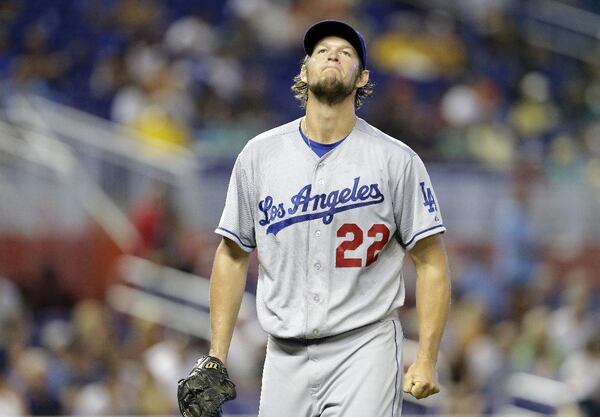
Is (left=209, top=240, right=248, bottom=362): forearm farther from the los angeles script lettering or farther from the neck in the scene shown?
the neck

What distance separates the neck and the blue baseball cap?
0.16m

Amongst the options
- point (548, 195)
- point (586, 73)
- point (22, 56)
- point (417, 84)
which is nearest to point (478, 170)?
point (548, 195)

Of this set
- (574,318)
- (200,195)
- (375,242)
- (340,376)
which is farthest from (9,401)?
(375,242)

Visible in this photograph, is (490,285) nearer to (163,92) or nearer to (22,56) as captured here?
(163,92)

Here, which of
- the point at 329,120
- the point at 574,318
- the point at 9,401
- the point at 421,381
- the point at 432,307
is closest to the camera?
the point at 421,381

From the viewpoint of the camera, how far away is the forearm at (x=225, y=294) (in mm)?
3861

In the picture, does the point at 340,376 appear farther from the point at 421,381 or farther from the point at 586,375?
the point at 586,375

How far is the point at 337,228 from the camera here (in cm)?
374

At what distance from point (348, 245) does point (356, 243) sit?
0.08 feet

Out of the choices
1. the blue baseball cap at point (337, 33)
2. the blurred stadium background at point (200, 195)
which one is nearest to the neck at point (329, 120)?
the blue baseball cap at point (337, 33)

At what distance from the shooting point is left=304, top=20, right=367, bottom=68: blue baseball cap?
3795 millimetres

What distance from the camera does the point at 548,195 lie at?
10156mm

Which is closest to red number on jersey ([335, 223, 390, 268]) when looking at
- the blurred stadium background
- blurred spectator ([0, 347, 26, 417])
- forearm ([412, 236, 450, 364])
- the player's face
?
forearm ([412, 236, 450, 364])

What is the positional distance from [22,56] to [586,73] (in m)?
5.48
